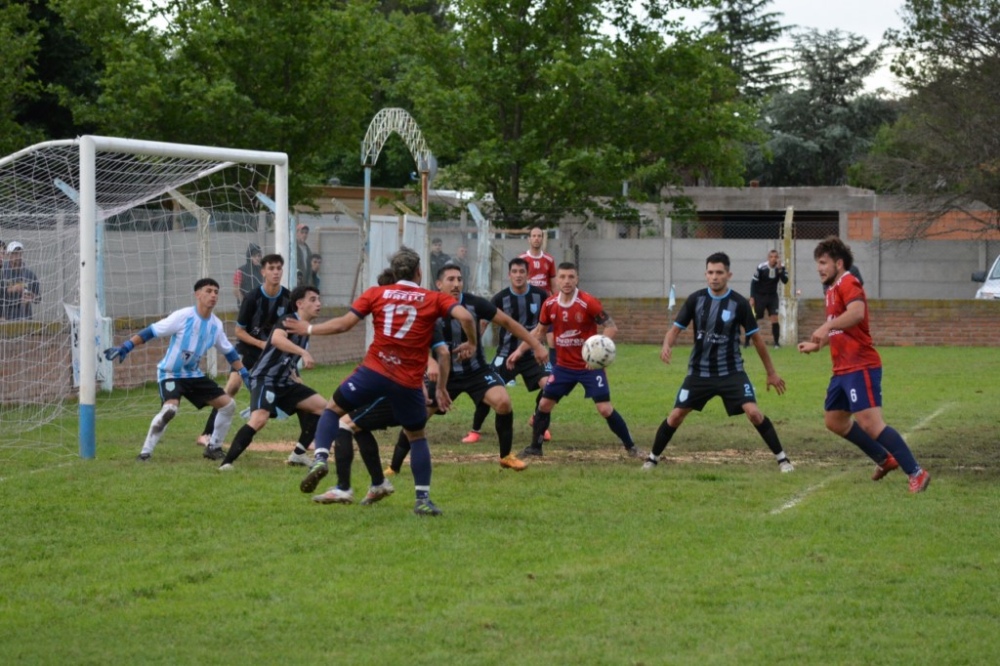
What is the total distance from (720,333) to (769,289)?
1530cm

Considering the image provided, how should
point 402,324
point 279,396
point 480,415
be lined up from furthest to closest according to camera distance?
point 480,415 < point 279,396 < point 402,324

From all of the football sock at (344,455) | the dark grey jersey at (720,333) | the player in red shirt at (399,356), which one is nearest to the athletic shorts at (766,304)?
the dark grey jersey at (720,333)

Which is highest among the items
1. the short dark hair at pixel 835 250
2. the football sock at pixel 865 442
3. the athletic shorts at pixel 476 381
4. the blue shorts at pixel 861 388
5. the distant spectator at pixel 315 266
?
the short dark hair at pixel 835 250

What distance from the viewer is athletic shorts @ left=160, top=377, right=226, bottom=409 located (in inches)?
473

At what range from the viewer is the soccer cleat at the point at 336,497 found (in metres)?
9.48

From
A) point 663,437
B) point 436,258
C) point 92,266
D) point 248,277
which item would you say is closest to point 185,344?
point 92,266

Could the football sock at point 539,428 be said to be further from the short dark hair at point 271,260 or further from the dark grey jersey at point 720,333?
the short dark hair at point 271,260

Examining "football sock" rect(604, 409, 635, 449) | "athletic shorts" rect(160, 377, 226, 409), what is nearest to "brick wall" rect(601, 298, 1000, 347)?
"football sock" rect(604, 409, 635, 449)

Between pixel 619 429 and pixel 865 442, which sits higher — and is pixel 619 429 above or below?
below

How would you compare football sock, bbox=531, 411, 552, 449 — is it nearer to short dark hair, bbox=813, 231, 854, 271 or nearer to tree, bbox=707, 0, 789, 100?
short dark hair, bbox=813, 231, 854, 271

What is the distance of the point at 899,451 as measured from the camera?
1015 centimetres

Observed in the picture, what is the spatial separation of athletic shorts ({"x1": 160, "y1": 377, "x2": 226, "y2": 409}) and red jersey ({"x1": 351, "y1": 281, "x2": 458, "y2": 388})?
3364mm

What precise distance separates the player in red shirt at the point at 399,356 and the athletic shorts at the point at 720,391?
2.73m

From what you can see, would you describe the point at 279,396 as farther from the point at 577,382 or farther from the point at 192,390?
the point at 577,382
